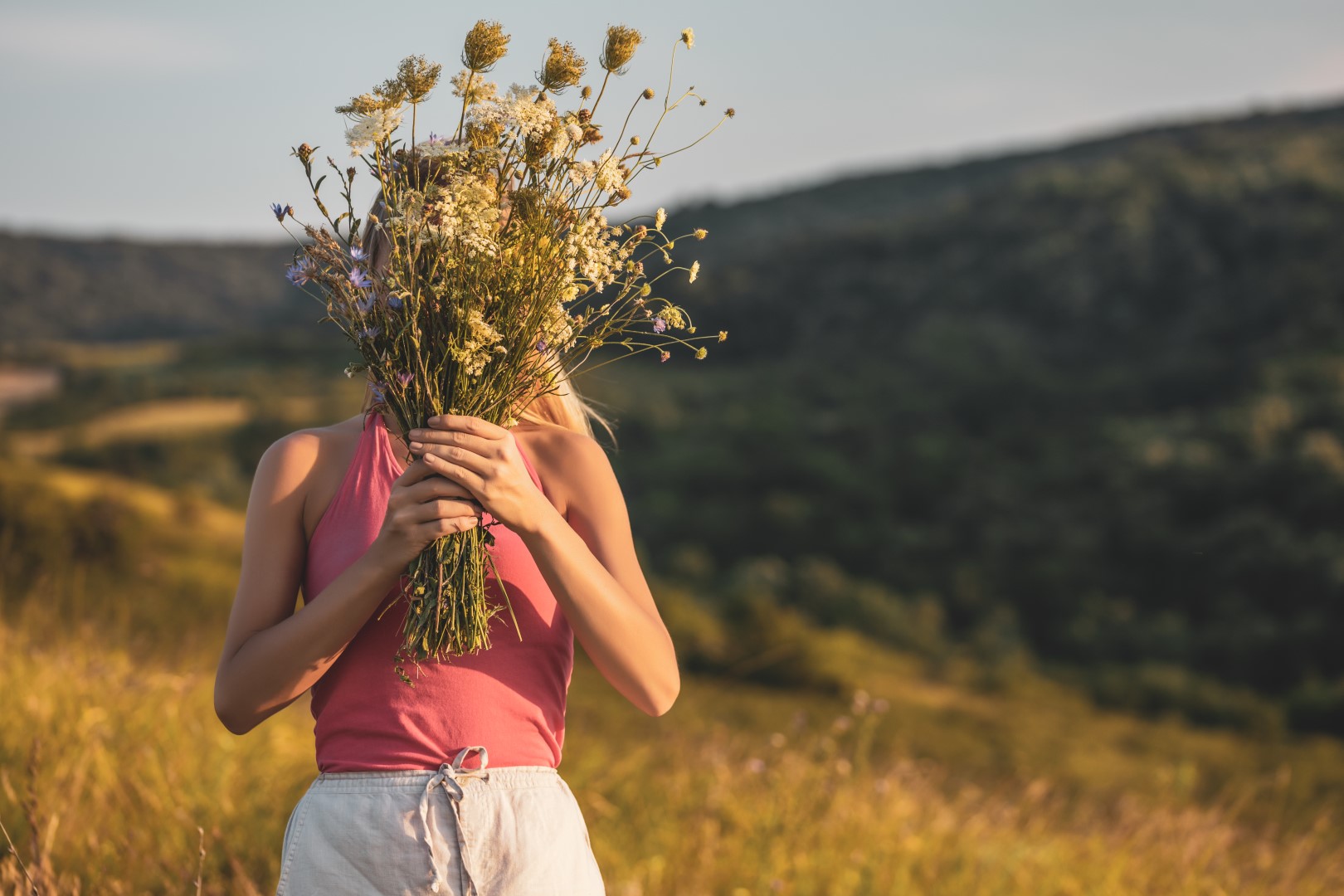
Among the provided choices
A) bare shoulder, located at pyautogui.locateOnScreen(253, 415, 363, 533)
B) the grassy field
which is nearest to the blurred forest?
the grassy field

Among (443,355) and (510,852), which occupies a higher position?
(443,355)

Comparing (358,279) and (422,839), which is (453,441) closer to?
(358,279)

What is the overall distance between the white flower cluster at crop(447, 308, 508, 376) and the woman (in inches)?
3.6

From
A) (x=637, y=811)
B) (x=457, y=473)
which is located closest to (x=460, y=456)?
(x=457, y=473)

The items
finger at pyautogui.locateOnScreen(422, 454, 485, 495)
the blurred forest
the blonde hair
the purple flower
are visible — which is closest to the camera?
finger at pyautogui.locateOnScreen(422, 454, 485, 495)

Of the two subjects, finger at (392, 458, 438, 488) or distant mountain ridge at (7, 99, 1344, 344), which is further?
distant mountain ridge at (7, 99, 1344, 344)

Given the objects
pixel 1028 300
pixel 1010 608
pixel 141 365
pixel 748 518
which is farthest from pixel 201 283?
pixel 1028 300

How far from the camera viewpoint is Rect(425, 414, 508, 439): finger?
1688mm

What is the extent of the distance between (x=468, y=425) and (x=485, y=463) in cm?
7

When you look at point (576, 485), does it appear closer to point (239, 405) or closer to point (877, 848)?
point (877, 848)

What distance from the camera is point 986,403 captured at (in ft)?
226

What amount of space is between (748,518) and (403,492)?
59.0m

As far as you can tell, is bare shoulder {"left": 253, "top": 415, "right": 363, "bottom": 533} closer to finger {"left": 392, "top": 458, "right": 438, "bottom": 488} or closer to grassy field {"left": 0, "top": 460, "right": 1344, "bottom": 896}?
finger {"left": 392, "top": 458, "right": 438, "bottom": 488}

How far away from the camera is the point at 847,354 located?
254 feet
